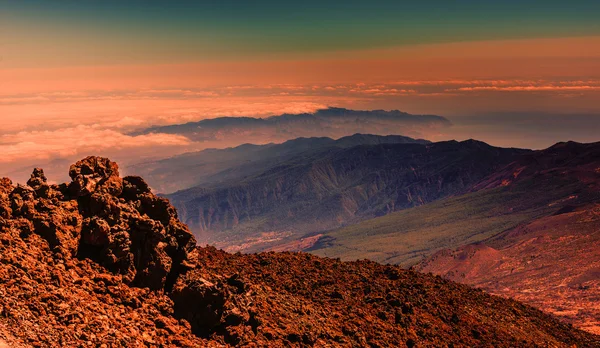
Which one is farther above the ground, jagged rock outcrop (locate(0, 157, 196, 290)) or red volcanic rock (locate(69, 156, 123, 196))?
red volcanic rock (locate(69, 156, 123, 196))

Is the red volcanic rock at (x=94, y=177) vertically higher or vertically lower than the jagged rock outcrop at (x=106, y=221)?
higher

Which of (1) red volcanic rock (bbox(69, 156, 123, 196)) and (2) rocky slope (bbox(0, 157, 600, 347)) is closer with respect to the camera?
(2) rocky slope (bbox(0, 157, 600, 347))

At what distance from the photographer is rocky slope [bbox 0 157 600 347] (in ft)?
79.9

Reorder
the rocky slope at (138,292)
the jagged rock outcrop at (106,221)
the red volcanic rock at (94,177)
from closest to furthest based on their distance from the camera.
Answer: the rocky slope at (138,292), the jagged rock outcrop at (106,221), the red volcanic rock at (94,177)

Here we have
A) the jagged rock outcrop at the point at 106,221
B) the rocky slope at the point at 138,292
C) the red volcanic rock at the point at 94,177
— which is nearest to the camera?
the rocky slope at the point at 138,292

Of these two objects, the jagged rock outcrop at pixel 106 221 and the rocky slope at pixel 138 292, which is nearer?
the rocky slope at pixel 138 292

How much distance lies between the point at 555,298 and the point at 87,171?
157m

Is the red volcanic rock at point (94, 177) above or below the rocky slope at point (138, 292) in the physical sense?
above

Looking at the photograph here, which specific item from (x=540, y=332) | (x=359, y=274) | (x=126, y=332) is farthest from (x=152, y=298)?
(x=540, y=332)

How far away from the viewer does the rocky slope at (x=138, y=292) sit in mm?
24359

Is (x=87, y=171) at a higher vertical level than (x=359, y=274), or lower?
higher

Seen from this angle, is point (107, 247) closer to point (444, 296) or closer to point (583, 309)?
point (444, 296)

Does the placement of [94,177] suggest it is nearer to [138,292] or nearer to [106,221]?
[106,221]

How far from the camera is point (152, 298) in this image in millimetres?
29469
